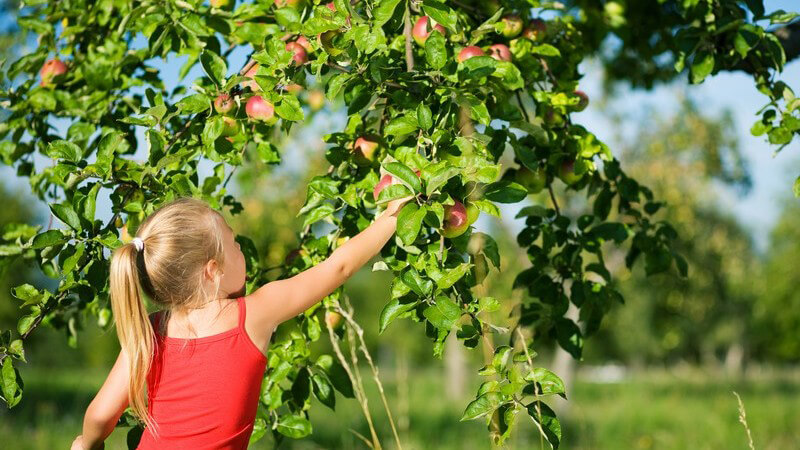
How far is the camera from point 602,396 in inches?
533

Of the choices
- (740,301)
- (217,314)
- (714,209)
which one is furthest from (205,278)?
(740,301)

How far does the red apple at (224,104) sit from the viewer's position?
169 centimetres

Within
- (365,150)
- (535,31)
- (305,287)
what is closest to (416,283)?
(305,287)

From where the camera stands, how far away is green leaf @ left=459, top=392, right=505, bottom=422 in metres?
1.42

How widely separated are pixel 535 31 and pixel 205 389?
4.16 feet

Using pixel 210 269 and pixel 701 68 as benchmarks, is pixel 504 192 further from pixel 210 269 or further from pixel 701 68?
pixel 701 68

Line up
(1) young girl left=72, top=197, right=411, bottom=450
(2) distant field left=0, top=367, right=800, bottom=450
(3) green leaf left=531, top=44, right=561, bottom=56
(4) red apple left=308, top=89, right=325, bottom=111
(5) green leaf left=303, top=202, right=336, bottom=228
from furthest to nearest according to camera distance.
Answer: (2) distant field left=0, top=367, right=800, bottom=450, (4) red apple left=308, top=89, right=325, bottom=111, (3) green leaf left=531, top=44, right=561, bottom=56, (5) green leaf left=303, top=202, right=336, bottom=228, (1) young girl left=72, top=197, right=411, bottom=450

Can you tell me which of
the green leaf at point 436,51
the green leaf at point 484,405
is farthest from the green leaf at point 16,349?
the green leaf at point 436,51

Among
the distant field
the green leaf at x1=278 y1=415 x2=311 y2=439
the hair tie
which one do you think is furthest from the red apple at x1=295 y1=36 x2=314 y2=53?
the distant field

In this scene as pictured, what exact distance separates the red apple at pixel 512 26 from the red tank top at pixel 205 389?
975mm

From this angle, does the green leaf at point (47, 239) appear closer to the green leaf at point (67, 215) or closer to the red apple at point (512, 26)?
the green leaf at point (67, 215)

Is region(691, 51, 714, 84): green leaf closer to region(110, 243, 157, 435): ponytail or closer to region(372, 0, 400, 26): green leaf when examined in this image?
region(372, 0, 400, 26): green leaf

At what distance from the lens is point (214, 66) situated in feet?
5.53

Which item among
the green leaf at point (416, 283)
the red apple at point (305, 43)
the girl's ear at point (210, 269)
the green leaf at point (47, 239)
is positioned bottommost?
the girl's ear at point (210, 269)
